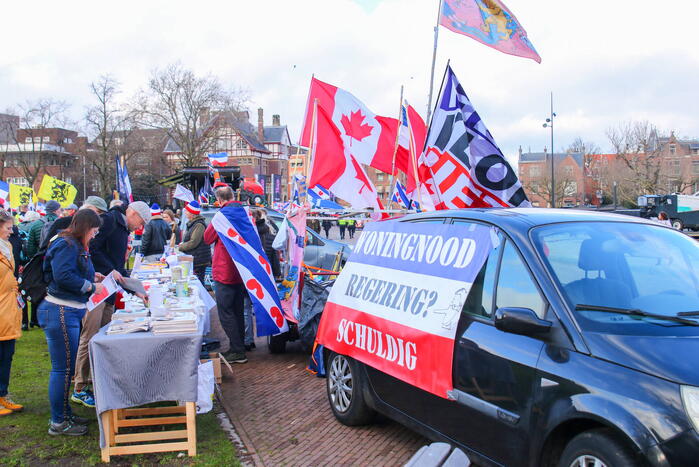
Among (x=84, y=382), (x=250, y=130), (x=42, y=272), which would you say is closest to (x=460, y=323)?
(x=42, y=272)

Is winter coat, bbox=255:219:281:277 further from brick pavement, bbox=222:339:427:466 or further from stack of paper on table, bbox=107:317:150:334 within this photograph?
stack of paper on table, bbox=107:317:150:334

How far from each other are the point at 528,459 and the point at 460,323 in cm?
93

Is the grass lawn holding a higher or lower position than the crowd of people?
lower

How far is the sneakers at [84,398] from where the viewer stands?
5.49m

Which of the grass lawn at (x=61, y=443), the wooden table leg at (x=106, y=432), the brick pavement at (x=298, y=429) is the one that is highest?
the wooden table leg at (x=106, y=432)

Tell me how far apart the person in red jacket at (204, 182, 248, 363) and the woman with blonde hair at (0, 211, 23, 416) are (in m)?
2.47

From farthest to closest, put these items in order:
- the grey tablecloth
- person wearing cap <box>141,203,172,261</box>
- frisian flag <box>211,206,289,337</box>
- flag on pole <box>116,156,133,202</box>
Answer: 1. flag on pole <box>116,156,133,202</box>
2. person wearing cap <box>141,203,172,261</box>
3. frisian flag <box>211,206,289,337</box>
4. the grey tablecloth

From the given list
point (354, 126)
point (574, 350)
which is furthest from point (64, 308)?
point (354, 126)

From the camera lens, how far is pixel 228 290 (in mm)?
7328

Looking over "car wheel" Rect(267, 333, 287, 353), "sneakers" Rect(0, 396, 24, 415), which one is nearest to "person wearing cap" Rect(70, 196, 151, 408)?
"sneakers" Rect(0, 396, 24, 415)

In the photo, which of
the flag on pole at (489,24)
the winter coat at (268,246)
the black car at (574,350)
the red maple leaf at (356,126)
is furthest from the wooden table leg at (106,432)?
the flag on pole at (489,24)

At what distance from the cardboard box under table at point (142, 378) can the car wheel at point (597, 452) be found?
9.14ft

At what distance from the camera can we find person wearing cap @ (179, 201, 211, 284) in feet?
32.7

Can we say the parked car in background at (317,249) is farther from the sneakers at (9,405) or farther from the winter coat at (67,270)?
the winter coat at (67,270)
